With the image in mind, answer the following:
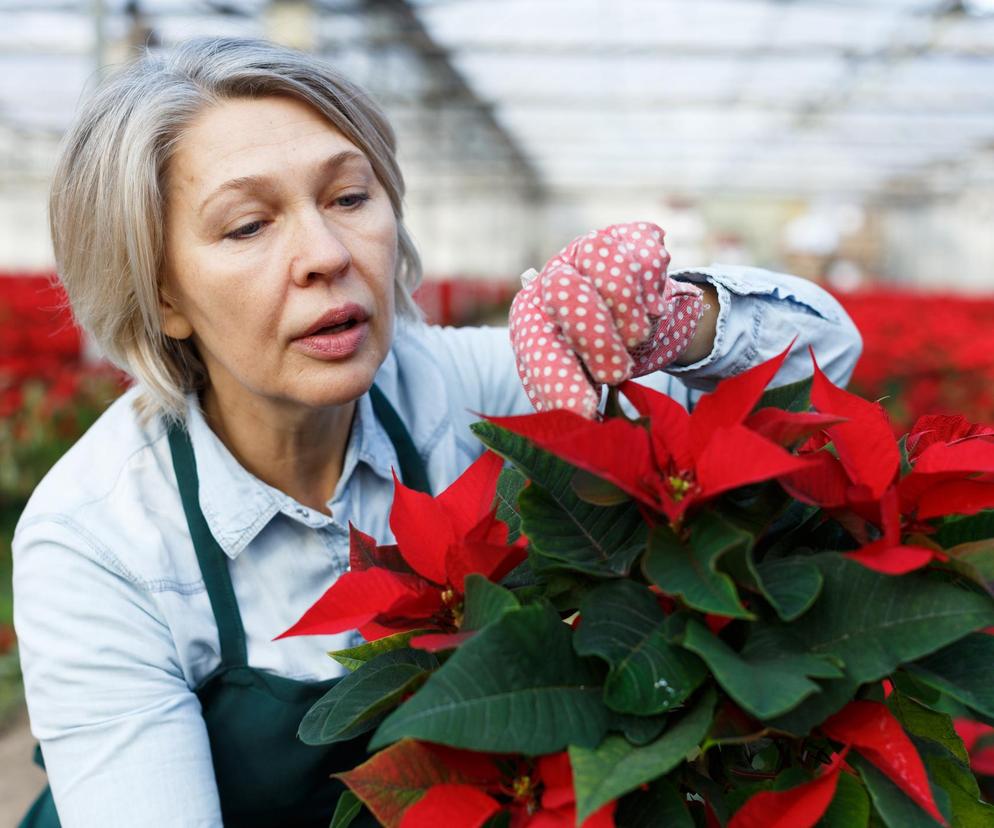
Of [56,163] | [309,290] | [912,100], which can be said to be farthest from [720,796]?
[912,100]

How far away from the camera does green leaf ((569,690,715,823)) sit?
642 millimetres

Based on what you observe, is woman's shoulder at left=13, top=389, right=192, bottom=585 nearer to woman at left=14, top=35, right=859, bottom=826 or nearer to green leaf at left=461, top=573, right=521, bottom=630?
woman at left=14, top=35, right=859, bottom=826

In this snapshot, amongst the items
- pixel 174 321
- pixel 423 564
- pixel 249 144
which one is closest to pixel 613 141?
pixel 174 321

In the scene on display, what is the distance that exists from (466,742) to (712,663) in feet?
0.52

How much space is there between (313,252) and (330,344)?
0.36ft

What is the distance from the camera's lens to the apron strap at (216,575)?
132 cm

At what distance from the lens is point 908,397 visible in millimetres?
4316

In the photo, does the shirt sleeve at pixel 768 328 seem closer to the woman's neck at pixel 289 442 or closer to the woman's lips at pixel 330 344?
the woman's lips at pixel 330 344

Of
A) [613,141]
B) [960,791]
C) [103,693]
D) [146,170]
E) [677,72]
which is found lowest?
[613,141]

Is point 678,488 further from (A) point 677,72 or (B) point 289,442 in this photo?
(A) point 677,72

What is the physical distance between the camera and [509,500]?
3.02 feet

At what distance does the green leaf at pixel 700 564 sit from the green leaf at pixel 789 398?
0.16m

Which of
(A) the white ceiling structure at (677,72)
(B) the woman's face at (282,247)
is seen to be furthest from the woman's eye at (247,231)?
(A) the white ceiling structure at (677,72)

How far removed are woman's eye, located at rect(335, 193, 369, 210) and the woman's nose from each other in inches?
2.8
